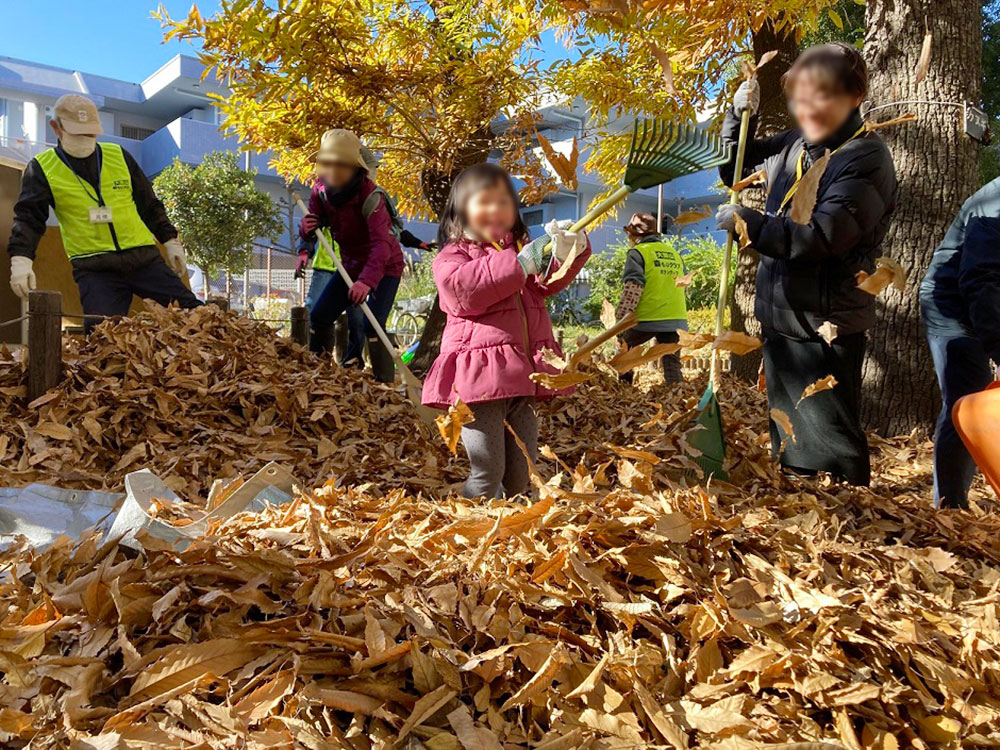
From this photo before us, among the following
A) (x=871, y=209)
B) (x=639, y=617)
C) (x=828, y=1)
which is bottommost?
(x=639, y=617)

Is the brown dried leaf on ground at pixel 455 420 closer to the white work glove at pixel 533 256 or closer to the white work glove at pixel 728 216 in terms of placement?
the white work glove at pixel 533 256

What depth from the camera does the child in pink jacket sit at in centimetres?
233

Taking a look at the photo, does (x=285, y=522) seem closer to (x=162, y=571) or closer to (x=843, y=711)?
(x=162, y=571)

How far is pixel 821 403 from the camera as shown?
2.67m

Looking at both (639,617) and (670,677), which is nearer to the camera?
(670,677)

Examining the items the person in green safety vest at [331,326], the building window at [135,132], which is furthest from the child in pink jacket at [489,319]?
the building window at [135,132]

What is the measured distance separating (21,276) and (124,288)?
1.72 ft

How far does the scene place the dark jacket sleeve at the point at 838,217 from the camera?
2439 millimetres

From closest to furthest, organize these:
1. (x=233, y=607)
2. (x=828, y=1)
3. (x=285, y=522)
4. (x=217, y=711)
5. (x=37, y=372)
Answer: (x=217, y=711), (x=233, y=607), (x=285, y=522), (x=37, y=372), (x=828, y=1)

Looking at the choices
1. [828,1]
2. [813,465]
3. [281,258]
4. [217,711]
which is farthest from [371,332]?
[281,258]

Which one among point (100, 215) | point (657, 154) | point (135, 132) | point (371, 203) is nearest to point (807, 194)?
point (657, 154)

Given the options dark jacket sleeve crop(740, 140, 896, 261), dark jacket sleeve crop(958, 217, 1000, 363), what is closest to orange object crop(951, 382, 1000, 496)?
dark jacket sleeve crop(958, 217, 1000, 363)

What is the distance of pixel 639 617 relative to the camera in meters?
1.51

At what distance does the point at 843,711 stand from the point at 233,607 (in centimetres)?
116
